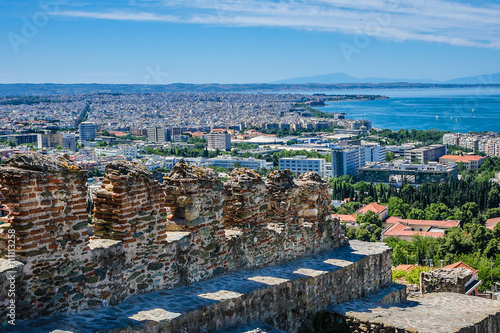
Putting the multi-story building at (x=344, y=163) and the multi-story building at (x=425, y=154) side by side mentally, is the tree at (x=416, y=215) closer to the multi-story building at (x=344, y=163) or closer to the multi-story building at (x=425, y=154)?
the multi-story building at (x=344, y=163)

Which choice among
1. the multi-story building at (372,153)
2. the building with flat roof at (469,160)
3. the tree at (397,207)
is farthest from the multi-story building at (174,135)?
the tree at (397,207)

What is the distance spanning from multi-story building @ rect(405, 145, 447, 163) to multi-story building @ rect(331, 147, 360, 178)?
14927 mm

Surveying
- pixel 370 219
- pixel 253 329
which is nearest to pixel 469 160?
pixel 370 219

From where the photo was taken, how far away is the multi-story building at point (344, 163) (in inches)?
4702

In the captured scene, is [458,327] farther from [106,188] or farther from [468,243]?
[468,243]

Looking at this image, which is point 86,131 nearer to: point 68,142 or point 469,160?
point 68,142

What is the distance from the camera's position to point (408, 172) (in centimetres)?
11019

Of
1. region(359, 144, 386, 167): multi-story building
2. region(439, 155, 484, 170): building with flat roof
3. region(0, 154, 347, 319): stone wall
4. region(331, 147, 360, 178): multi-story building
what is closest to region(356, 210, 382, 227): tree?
region(0, 154, 347, 319): stone wall

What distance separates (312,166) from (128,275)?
11662 centimetres

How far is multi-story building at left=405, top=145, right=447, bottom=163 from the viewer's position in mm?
128500

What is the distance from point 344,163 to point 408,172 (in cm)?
1478

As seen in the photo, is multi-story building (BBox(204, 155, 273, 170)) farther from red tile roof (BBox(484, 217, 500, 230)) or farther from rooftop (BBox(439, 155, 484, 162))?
red tile roof (BBox(484, 217, 500, 230))

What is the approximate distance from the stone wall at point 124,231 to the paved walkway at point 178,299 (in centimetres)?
12

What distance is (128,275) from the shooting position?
6488mm
